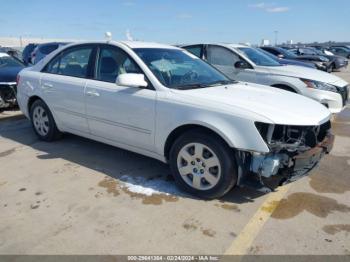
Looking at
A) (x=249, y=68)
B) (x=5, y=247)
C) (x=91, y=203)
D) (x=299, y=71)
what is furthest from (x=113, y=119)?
(x=299, y=71)

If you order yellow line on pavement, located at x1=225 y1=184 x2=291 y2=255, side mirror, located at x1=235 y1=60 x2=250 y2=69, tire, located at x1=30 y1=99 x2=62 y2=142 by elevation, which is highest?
side mirror, located at x1=235 y1=60 x2=250 y2=69

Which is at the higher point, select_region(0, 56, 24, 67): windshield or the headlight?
select_region(0, 56, 24, 67): windshield

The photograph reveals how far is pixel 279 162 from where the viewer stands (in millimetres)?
3246

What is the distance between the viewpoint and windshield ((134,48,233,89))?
403 centimetres

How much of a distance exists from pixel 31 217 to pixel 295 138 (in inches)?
107

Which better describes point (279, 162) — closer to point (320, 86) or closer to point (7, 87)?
point (320, 86)

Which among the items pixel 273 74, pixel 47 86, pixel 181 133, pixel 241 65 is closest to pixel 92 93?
pixel 47 86

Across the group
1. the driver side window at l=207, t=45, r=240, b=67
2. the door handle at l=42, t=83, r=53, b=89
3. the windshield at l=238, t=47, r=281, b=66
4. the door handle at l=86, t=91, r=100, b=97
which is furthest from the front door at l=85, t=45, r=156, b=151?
the windshield at l=238, t=47, r=281, b=66

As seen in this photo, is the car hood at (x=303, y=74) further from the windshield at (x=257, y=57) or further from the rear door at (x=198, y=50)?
the rear door at (x=198, y=50)

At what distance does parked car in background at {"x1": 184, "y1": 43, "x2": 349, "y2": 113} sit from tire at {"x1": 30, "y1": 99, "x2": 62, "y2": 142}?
3.92 metres

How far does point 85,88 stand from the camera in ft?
15.0

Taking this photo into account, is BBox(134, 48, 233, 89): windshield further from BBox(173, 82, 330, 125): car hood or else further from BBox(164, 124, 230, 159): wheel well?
BBox(164, 124, 230, 159): wheel well

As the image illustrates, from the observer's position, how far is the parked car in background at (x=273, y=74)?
6.44m

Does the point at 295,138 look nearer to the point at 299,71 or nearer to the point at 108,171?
the point at 108,171
